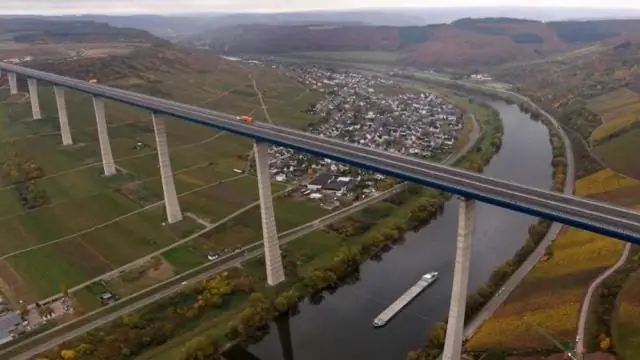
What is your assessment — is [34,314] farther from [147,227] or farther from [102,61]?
[102,61]

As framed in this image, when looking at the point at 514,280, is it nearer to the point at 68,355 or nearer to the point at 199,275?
the point at 199,275

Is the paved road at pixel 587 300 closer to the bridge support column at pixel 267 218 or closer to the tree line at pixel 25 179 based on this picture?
the bridge support column at pixel 267 218

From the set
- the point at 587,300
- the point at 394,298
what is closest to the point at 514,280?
the point at 587,300

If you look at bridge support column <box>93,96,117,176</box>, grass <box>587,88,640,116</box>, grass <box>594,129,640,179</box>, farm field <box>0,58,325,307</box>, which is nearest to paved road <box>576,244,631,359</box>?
grass <box>594,129,640,179</box>

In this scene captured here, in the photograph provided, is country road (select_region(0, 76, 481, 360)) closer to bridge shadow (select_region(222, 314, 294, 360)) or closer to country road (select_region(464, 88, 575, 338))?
bridge shadow (select_region(222, 314, 294, 360))

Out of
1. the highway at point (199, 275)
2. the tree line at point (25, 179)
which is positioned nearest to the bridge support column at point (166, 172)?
the highway at point (199, 275)

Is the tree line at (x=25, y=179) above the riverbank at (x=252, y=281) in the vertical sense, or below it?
above
